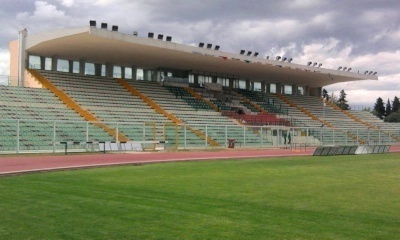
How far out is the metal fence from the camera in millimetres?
29359

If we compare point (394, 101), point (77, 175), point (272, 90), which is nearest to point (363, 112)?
point (272, 90)

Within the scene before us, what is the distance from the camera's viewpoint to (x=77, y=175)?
16.3 m

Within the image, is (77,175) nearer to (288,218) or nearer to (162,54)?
(288,218)

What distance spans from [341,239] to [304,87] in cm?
6526

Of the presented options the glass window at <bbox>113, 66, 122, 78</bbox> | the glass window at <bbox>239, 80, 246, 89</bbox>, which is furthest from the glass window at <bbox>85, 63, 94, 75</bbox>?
the glass window at <bbox>239, 80, 246, 89</bbox>

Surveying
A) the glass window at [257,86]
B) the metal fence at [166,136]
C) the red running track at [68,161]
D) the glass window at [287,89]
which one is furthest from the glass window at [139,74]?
the red running track at [68,161]

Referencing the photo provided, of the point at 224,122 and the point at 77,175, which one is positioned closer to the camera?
the point at 77,175

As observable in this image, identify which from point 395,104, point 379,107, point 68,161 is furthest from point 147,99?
point 395,104

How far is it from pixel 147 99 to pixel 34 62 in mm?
10829

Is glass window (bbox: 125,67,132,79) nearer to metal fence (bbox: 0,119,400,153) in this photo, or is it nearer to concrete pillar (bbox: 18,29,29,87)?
concrete pillar (bbox: 18,29,29,87)

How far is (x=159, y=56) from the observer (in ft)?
149

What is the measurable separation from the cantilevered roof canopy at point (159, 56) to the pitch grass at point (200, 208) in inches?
982

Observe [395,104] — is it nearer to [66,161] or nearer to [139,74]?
[139,74]

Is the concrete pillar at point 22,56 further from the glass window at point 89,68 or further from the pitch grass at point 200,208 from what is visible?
the pitch grass at point 200,208
